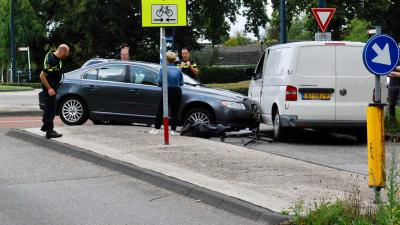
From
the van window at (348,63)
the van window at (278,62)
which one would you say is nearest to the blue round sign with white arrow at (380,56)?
the van window at (348,63)

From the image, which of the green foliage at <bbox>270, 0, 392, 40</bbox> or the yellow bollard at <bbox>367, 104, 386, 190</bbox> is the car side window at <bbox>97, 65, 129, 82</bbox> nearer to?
the yellow bollard at <bbox>367, 104, 386, 190</bbox>

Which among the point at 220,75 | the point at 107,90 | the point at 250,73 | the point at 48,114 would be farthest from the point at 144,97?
the point at 220,75

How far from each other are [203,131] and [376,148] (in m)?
7.09

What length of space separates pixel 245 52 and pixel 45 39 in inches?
1830

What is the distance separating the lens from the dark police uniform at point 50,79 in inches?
523

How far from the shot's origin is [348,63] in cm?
1427

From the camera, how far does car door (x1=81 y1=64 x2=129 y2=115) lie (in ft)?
51.8

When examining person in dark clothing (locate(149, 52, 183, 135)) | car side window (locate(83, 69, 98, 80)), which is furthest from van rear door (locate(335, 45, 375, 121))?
car side window (locate(83, 69, 98, 80))

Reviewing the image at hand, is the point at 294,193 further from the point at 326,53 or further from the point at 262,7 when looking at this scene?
the point at 262,7

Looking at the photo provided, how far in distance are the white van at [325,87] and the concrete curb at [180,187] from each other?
438 centimetres

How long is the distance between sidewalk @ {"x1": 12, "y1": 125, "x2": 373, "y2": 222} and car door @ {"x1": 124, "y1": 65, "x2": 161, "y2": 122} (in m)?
1.48

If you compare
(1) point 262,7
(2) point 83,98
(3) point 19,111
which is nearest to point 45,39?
(1) point 262,7

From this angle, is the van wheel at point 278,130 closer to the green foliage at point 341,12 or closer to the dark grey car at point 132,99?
the dark grey car at point 132,99

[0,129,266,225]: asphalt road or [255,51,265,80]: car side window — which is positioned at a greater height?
[255,51,265,80]: car side window
